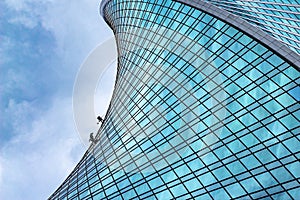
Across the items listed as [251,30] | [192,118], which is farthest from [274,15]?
[192,118]

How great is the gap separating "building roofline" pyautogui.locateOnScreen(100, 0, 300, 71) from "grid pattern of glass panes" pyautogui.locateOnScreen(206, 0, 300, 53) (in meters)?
1.23

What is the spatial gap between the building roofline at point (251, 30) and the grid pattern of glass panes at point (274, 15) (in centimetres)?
123

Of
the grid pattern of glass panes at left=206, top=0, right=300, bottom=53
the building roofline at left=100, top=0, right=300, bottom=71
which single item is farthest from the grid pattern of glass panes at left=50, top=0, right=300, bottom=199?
the grid pattern of glass panes at left=206, top=0, right=300, bottom=53

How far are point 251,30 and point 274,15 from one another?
10.9 meters

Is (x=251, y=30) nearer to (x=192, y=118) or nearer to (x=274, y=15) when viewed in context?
(x=274, y=15)

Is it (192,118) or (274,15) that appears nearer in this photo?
(192,118)

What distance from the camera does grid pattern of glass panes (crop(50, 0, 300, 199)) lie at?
107 feet

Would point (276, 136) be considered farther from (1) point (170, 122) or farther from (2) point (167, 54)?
(2) point (167, 54)

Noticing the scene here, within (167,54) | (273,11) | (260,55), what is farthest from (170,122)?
(273,11)

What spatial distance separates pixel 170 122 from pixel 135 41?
1741 centimetres

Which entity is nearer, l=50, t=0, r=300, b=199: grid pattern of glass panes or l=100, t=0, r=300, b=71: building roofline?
l=50, t=0, r=300, b=199: grid pattern of glass panes

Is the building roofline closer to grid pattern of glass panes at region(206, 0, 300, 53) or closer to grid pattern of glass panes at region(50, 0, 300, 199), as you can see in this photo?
grid pattern of glass panes at region(50, 0, 300, 199)

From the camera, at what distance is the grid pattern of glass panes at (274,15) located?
38422mm

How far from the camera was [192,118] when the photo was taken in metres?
41.3
